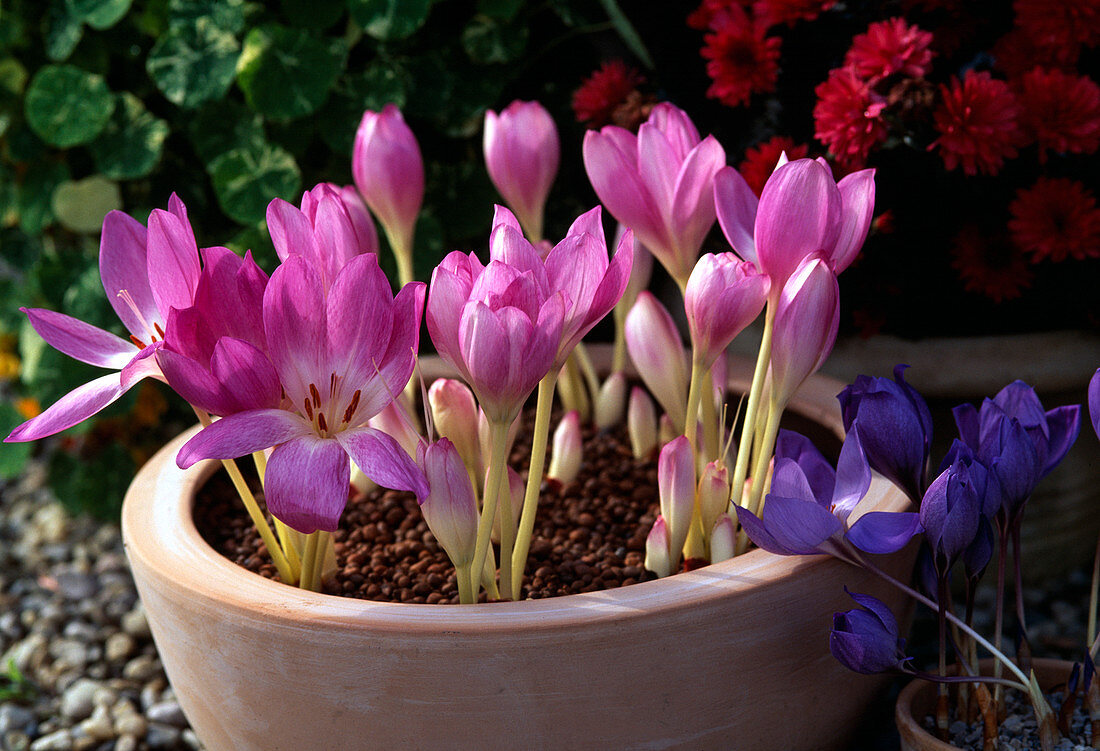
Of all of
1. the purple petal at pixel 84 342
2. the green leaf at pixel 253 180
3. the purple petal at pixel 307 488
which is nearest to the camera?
the purple petal at pixel 307 488

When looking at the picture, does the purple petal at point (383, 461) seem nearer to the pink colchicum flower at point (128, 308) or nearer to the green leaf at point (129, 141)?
the pink colchicum flower at point (128, 308)

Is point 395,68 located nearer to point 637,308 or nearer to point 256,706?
point 637,308

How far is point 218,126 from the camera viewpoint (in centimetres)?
110

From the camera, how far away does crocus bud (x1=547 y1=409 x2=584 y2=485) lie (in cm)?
78

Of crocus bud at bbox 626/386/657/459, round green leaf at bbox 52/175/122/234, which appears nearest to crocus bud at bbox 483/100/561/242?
crocus bud at bbox 626/386/657/459

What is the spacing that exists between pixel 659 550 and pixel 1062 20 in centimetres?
54

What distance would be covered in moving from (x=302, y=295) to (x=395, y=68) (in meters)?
0.68

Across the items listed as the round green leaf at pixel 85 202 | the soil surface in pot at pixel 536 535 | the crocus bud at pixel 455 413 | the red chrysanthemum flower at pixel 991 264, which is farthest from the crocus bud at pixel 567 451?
the round green leaf at pixel 85 202

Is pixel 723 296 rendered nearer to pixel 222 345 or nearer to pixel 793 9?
pixel 222 345

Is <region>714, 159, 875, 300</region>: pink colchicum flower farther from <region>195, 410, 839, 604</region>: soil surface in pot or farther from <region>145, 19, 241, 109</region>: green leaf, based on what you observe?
<region>145, 19, 241, 109</region>: green leaf

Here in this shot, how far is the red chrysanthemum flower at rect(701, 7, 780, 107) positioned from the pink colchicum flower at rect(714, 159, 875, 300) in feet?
0.89

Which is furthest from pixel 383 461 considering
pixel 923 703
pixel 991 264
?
pixel 991 264

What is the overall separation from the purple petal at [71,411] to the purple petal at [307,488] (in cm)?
10

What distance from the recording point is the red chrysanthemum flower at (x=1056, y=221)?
778 millimetres
